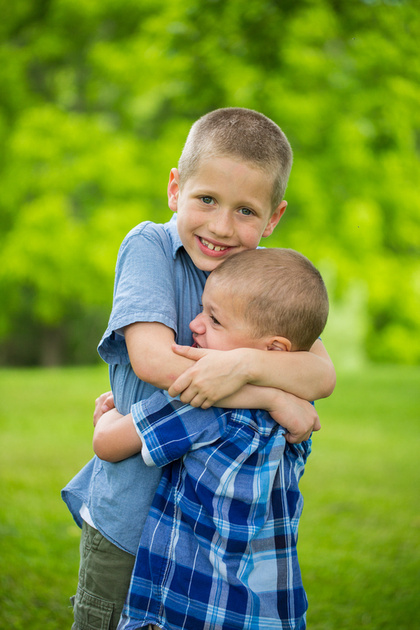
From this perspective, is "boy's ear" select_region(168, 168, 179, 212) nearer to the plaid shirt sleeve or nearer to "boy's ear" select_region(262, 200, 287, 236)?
"boy's ear" select_region(262, 200, 287, 236)

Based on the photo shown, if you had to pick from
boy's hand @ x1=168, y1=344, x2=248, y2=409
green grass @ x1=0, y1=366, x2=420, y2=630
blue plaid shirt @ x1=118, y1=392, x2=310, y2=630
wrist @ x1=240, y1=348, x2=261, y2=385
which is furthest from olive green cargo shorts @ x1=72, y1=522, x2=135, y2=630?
green grass @ x1=0, y1=366, x2=420, y2=630

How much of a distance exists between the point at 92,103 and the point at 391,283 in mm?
7813

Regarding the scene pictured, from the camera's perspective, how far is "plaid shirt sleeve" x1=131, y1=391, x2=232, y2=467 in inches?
72.7

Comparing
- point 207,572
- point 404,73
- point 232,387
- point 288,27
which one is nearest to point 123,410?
point 232,387

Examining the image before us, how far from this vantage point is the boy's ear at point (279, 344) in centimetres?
199

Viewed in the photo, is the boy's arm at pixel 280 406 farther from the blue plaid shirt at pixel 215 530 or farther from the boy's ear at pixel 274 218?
the boy's ear at pixel 274 218

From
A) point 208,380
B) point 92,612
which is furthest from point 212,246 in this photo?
point 92,612

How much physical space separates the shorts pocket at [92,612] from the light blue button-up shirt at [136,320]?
215mm

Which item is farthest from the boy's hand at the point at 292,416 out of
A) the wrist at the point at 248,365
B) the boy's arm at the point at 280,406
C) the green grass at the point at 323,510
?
the green grass at the point at 323,510

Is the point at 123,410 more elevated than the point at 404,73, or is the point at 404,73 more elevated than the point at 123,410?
the point at 404,73

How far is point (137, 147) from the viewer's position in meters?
11.7

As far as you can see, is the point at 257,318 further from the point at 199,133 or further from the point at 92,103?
the point at 92,103

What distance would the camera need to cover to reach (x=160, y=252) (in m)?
2.05

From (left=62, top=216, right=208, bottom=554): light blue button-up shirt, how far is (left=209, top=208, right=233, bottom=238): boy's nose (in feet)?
0.52
